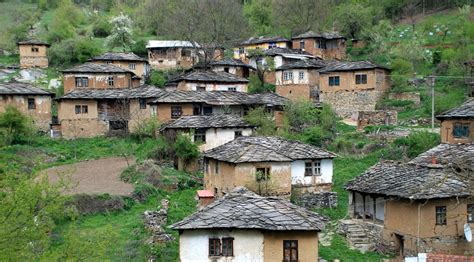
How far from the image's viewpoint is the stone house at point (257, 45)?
59866 millimetres

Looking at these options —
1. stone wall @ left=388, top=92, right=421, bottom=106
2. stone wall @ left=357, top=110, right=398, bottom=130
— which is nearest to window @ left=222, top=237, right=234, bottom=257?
stone wall @ left=357, top=110, right=398, bottom=130

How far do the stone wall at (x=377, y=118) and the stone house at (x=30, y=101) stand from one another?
68.6 feet

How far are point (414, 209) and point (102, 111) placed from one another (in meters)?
25.5

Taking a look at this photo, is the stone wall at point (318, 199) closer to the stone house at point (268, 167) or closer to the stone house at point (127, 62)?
the stone house at point (268, 167)

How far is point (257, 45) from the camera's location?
6097 cm

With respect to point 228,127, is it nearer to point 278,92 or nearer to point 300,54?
point 278,92

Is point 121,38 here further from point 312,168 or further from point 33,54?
point 312,168

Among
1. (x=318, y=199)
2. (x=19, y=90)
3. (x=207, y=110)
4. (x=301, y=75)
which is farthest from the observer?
(x=301, y=75)

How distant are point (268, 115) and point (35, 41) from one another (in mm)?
27626

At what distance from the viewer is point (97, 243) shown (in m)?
15.1

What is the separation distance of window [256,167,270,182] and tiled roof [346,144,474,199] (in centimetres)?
352

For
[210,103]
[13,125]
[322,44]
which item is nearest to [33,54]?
[13,125]

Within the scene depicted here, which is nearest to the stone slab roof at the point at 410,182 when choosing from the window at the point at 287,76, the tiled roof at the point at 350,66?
the tiled roof at the point at 350,66

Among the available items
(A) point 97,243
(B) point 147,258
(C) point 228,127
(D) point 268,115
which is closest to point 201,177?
(C) point 228,127
